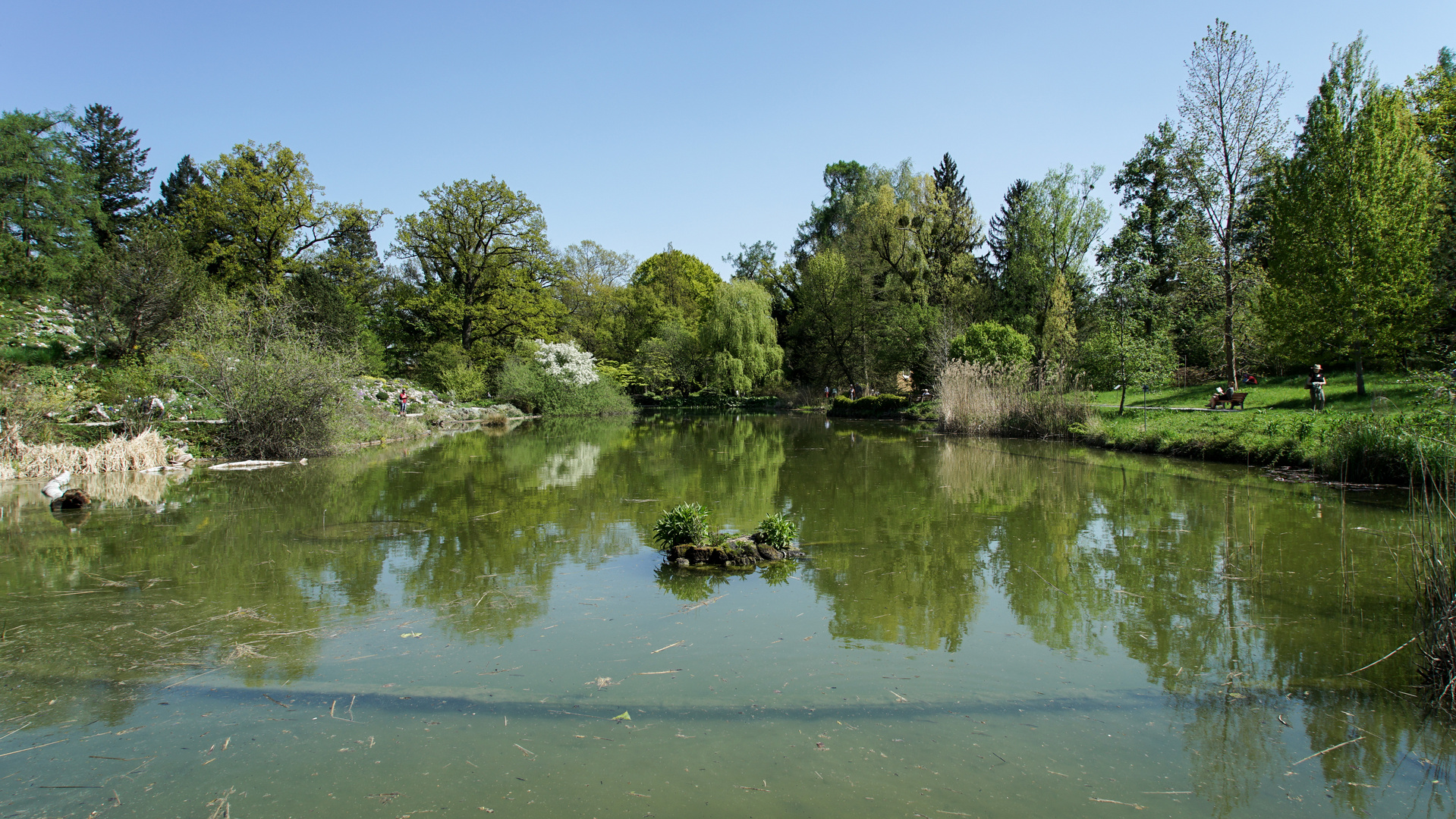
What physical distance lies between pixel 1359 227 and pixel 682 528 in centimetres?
1951

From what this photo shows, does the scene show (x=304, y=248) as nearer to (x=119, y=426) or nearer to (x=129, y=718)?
(x=119, y=426)

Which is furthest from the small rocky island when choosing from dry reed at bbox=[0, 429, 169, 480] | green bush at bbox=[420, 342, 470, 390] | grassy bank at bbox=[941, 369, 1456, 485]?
green bush at bbox=[420, 342, 470, 390]

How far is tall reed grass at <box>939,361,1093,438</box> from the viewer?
1923cm

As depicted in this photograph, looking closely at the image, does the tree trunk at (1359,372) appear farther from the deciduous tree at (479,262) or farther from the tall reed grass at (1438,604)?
the deciduous tree at (479,262)

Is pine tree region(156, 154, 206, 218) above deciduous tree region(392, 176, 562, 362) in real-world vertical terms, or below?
above

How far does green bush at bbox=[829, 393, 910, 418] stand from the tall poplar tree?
571 inches

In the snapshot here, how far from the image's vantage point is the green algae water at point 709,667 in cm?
320

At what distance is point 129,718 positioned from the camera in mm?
3785

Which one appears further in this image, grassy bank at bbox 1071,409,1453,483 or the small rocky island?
grassy bank at bbox 1071,409,1453,483

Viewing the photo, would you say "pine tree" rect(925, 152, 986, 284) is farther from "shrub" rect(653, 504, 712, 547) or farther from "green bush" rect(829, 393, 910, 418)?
"shrub" rect(653, 504, 712, 547)

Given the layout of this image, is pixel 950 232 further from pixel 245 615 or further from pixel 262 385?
pixel 245 615

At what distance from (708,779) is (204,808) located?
7.11 feet

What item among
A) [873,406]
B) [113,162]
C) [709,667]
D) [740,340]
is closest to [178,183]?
[113,162]

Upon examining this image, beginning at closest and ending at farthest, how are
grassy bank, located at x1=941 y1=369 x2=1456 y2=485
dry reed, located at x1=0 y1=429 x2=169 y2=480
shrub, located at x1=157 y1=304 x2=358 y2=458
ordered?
grassy bank, located at x1=941 y1=369 x2=1456 y2=485 < dry reed, located at x1=0 y1=429 x2=169 y2=480 < shrub, located at x1=157 y1=304 x2=358 y2=458
